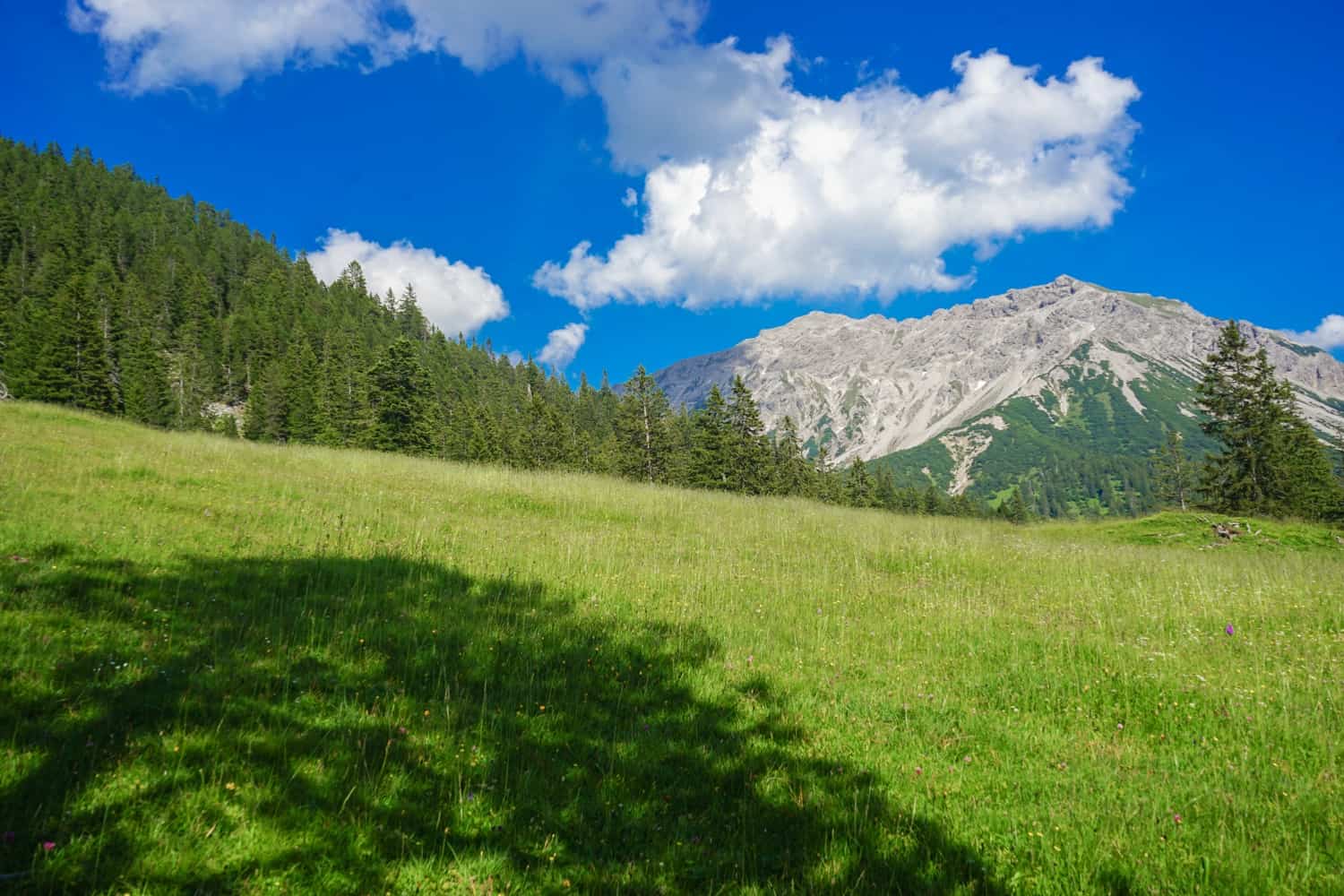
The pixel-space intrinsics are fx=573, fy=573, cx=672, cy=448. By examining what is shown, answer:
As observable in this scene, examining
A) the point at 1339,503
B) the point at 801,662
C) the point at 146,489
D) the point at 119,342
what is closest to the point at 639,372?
the point at 146,489

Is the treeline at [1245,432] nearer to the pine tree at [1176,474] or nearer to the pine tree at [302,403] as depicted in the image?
the pine tree at [1176,474]

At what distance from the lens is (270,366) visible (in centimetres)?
7338

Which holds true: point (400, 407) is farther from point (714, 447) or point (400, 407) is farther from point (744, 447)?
point (744, 447)

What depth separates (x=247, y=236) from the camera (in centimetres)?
13438

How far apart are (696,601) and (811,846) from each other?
5.09m

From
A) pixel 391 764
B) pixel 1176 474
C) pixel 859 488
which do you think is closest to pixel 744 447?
pixel 859 488

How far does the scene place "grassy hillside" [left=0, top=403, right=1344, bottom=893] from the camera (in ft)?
10.8

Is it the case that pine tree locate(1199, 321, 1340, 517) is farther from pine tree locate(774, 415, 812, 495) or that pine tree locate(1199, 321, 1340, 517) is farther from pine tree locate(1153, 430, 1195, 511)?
pine tree locate(1153, 430, 1195, 511)

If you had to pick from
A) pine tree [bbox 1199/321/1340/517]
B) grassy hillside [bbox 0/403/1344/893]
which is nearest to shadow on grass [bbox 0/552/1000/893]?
grassy hillside [bbox 0/403/1344/893]

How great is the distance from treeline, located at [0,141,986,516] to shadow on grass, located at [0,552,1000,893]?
42.3 m

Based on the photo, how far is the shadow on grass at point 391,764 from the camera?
3.08m

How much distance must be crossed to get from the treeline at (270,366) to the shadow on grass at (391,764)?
139 ft

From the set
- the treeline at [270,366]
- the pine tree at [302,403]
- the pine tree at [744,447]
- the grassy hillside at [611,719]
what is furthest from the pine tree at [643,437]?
the grassy hillside at [611,719]

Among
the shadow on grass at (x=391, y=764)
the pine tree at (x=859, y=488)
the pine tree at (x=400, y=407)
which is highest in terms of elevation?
the pine tree at (x=400, y=407)
